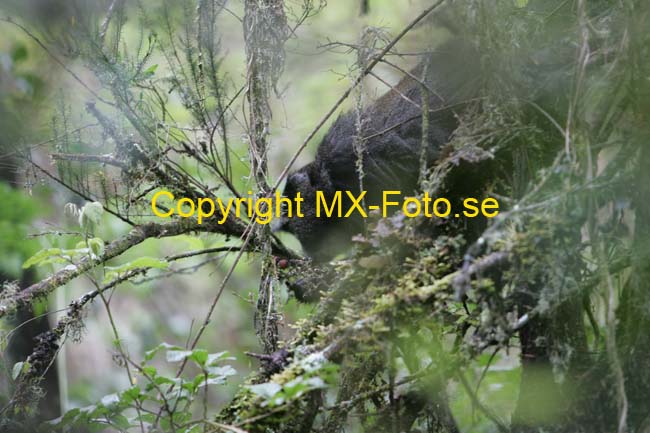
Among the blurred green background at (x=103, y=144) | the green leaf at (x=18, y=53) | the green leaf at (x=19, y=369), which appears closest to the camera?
the green leaf at (x=19, y=369)

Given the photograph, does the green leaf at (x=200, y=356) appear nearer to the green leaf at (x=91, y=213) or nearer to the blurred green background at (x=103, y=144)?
the blurred green background at (x=103, y=144)

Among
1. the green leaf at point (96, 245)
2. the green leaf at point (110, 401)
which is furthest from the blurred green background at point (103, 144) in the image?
the green leaf at point (96, 245)

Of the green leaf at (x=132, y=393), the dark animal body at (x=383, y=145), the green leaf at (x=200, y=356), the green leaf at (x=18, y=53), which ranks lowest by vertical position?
the green leaf at (x=132, y=393)

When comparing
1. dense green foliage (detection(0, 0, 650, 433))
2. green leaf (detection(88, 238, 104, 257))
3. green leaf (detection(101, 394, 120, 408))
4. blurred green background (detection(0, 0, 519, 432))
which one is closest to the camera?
dense green foliage (detection(0, 0, 650, 433))

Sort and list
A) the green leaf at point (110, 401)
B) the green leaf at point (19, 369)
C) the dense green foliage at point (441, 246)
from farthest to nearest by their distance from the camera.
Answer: the green leaf at point (19, 369) < the green leaf at point (110, 401) < the dense green foliage at point (441, 246)

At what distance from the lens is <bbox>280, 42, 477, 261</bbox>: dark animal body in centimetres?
229

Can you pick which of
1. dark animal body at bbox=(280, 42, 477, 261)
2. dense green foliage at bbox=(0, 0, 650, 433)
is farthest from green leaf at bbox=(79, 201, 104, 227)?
dark animal body at bbox=(280, 42, 477, 261)

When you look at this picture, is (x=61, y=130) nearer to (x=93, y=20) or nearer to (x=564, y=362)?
(x=93, y=20)

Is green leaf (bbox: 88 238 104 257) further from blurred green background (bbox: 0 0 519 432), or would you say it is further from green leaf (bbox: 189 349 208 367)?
green leaf (bbox: 189 349 208 367)

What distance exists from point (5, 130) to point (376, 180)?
5.03ft

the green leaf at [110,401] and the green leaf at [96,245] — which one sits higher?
the green leaf at [96,245]

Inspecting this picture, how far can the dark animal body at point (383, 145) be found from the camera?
2.29 m

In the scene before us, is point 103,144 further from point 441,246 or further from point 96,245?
point 441,246

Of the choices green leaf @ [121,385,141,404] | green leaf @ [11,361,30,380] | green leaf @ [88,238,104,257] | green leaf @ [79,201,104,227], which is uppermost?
green leaf @ [79,201,104,227]
